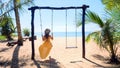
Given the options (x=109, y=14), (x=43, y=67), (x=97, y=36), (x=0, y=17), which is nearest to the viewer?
(x=43, y=67)

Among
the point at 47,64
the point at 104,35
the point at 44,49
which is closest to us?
the point at 47,64

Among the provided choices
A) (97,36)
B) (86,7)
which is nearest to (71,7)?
(86,7)

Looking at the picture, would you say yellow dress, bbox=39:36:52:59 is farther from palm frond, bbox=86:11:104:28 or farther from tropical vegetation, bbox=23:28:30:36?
tropical vegetation, bbox=23:28:30:36

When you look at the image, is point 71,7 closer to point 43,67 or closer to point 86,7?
point 86,7

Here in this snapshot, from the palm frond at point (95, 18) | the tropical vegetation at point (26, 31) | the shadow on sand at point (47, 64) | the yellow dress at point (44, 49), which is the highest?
the palm frond at point (95, 18)

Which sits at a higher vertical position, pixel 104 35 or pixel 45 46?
pixel 104 35

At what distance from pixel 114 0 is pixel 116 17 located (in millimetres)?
1403

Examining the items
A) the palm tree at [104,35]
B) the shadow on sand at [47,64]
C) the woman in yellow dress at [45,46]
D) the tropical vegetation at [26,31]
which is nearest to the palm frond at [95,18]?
the palm tree at [104,35]

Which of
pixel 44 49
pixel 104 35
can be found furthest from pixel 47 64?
pixel 104 35

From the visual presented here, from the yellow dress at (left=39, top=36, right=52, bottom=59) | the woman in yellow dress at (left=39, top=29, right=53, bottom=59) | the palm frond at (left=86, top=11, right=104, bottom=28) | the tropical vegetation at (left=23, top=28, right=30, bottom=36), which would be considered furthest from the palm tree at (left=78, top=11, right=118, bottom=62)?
the tropical vegetation at (left=23, top=28, right=30, bottom=36)

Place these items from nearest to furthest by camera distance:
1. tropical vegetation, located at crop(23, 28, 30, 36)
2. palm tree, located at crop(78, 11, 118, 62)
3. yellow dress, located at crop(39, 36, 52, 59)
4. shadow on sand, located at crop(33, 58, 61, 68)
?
shadow on sand, located at crop(33, 58, 61, 68)
palm tree, located at crop(78, 11, 118, 62)
yellow dress, located at crop(39, 36, 52, 59)
tropical vegetation, located at crop(23, 28, 30, 36)

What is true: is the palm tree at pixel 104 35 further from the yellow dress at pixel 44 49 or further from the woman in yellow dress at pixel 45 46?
the yellow dress at pixel 44 49

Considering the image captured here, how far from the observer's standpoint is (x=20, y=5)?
16.8 meters

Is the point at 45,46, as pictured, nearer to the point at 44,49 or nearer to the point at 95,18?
the point at 44,49
